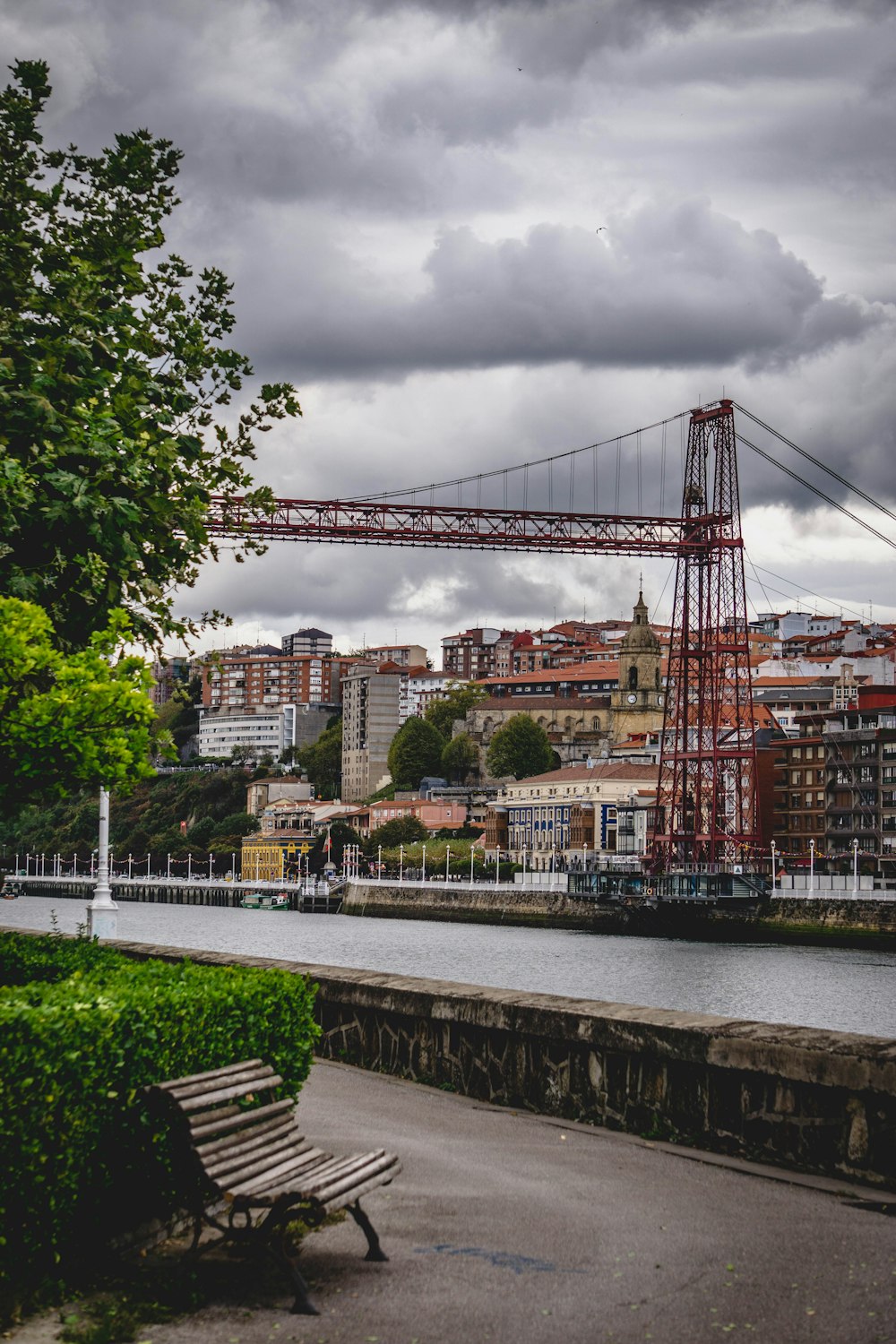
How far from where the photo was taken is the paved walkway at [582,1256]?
12.6ft

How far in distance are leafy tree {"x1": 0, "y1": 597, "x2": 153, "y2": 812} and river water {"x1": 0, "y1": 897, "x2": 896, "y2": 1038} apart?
10898 millimetres

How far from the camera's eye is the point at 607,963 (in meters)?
43.5

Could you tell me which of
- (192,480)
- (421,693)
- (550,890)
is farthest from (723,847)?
(421,693)

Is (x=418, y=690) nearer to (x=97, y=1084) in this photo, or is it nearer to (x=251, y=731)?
(x=251, y=731)

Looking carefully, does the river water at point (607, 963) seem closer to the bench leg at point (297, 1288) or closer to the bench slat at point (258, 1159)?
the bench slat at point (258, 1159)

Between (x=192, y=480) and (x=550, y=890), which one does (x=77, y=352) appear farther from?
(x=550, y=890)

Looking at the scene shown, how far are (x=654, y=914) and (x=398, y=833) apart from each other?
151 feet

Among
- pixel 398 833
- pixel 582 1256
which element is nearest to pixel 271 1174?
pixel 582 1256

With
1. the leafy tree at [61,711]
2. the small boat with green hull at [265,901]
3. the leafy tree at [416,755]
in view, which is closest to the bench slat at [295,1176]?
the leafy tree at [61,711]

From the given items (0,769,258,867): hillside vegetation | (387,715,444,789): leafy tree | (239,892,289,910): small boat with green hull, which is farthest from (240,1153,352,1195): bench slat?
(0,769,258,867): hillside vegetation

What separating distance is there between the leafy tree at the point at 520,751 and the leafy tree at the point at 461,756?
7198mm

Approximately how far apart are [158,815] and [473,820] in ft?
170

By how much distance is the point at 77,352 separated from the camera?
24.5 ft

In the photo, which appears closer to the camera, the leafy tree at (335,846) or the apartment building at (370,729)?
the leafy tree at (335,846)
